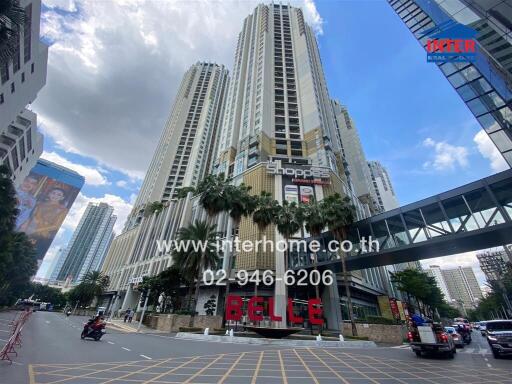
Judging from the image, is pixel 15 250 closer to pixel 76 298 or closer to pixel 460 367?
pixel 76 298

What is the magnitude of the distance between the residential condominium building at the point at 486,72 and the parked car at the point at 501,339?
14923 mm

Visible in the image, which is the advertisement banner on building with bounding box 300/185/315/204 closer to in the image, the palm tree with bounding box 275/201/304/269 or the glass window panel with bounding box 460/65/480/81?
the palm tree with bounding box 275/201/304/269

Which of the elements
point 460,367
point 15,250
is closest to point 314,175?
point 460,367

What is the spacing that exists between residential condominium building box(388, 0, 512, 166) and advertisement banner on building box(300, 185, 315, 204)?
26668mm

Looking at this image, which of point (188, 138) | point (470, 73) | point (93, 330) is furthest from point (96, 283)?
point (470, 73)

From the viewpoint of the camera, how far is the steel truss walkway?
18.4 meters

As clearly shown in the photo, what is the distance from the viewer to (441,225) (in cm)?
2122

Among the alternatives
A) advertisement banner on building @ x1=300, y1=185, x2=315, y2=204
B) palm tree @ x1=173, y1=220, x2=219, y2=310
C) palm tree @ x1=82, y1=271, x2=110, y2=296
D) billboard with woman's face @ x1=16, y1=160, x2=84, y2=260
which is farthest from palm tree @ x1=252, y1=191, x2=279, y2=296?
billboard with woman's face @ x1=16, y1=160, x2=84, y2=260

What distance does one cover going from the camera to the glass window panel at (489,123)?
21641mm

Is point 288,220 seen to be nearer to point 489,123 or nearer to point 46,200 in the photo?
point 489,123

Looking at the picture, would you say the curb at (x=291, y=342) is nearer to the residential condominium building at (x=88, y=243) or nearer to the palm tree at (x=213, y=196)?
the palm tree at (x=213, y=196)

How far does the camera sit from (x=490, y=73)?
818 inches

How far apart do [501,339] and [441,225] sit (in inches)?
376

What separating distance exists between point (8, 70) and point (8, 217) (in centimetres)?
2217
